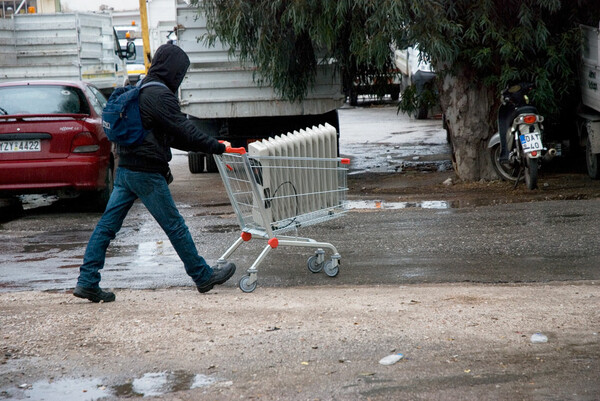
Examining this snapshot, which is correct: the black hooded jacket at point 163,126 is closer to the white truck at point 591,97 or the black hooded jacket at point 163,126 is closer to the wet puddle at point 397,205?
the wet puddle at point 397,205

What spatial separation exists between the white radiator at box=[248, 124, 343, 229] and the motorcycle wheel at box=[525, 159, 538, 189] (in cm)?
457

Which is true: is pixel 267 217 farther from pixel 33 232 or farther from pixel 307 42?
pixel 307 42

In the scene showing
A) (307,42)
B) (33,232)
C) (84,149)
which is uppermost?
(307,42)

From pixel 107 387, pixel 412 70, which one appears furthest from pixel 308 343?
pixel 412 70

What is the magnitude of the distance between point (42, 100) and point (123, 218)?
535cm

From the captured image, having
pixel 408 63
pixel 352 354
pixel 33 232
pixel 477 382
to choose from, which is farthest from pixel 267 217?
pixel 408 63

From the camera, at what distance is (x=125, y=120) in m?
Result: 6.04

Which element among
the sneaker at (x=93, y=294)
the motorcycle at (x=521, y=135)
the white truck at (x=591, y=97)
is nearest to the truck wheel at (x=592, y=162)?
the white truck at (x=591, y=97)

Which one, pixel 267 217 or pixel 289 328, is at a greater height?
pixel 267 217

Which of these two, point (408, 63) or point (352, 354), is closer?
point (352, 354)

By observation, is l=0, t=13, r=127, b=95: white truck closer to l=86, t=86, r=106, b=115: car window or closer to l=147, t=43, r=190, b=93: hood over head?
l=86, t=86, r=106, b=115: car window

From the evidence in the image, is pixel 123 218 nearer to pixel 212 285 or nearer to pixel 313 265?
pixel 212 285

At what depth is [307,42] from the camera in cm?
1257

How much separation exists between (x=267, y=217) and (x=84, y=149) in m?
4.89
